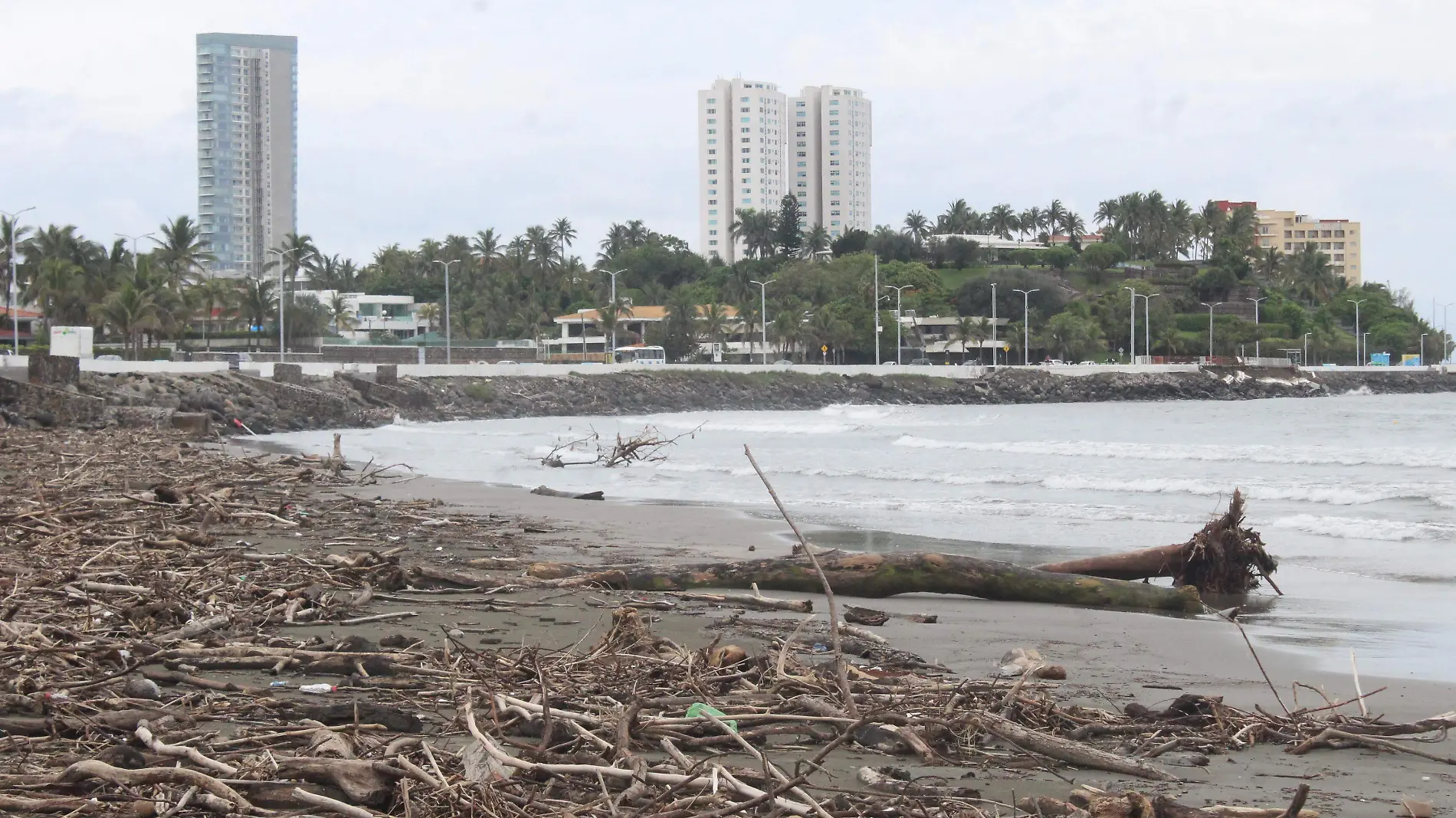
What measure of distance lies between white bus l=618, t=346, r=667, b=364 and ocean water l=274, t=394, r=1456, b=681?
129ft

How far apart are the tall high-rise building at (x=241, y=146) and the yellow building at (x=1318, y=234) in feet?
496

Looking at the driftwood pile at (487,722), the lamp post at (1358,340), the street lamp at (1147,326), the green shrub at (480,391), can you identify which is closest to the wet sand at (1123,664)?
the driftwood pile at (487,722)

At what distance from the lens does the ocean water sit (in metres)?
8.96

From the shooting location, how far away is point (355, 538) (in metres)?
10.4

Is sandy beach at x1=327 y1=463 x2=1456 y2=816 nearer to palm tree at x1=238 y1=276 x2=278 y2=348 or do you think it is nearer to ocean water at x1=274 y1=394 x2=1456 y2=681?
ocean water at x1=274 y1=394 x2=1456 y2=681

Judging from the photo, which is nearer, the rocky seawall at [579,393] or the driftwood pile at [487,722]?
the driftwood pile at [487,722]

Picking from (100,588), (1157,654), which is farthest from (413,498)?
(1157,654)

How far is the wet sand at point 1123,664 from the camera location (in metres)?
4.06

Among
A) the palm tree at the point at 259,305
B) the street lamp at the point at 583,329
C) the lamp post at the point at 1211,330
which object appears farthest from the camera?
the lamp post at the point at 1211,330

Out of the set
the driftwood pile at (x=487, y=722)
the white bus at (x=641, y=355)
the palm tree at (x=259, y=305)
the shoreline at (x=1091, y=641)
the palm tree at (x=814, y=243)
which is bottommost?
the shoreline at (x=1091, y=641)

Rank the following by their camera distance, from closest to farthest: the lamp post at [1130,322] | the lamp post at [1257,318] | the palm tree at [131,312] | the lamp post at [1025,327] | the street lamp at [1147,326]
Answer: the palm tree at [131,312] < the lamp post at [1025,327] < the lamp post at [1130,322] < the street lamp at [1147,326] < the lamp post at [1257,318]

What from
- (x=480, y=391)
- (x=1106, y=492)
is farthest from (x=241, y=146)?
(x=1106, y=492)

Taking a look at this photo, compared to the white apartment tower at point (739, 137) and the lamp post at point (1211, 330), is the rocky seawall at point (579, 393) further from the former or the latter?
the white apartment tower at point (739, 137)

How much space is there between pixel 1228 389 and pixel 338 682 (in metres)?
97.9
